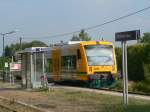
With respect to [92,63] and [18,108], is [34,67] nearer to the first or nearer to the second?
[92,63]

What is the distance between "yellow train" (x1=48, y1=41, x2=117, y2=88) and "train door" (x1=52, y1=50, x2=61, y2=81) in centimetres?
193

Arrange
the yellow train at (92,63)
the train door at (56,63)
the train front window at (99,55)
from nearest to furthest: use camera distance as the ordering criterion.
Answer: the yellow train at (92,63), the train front window at (99,55), the train door at (56,63)

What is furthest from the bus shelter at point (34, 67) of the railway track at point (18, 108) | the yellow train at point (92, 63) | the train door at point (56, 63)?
the railway track at point (18, 108)

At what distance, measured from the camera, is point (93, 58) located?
3488 centimetres

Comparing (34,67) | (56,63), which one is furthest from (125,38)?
(56,63)

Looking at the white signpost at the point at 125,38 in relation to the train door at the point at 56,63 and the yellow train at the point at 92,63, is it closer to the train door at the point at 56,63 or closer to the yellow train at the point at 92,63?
the yellow train at the point at 92,63

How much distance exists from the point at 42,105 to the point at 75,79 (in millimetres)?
15187

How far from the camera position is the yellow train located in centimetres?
3434

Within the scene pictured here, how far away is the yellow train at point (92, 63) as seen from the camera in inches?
1352

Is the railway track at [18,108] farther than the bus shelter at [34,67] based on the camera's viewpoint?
No

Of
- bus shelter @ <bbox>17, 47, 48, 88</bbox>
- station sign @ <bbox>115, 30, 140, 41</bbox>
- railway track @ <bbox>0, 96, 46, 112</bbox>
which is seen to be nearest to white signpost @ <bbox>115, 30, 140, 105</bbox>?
station sign @ <bbox>115, 30, 140, 41</bbox>

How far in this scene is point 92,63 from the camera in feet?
113

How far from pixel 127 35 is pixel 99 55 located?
17155 millimetres

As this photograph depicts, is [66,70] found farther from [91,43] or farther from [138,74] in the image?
[138,74]
